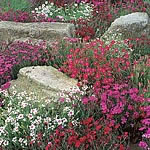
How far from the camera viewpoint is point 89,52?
6.85 meters

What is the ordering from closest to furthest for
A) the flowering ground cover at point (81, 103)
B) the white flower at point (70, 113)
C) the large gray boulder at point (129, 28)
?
the flowering ground cover at point (81, 103)
the white flower at point (70, 113)
the large gray boulder at point (129, 28)

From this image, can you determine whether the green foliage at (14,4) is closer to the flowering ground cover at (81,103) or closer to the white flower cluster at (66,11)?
the white flower cluster at (66,11)

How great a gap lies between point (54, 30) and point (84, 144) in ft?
12.2

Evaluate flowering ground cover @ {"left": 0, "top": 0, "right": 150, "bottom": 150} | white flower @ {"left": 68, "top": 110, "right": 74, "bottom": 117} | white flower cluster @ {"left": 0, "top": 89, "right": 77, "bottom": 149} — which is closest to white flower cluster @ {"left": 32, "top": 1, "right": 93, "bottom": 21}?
flowering ground cover @ {"left": 0, "top": 0, "right": 150, "bottom": 150}

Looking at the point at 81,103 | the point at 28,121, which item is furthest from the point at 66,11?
the point at 28,121

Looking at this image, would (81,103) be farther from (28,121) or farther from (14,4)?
(14,4)

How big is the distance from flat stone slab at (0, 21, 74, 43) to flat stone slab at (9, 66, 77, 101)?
152 cm

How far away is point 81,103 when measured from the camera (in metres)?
5.48

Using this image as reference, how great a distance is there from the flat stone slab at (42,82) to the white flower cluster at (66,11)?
3.51 m

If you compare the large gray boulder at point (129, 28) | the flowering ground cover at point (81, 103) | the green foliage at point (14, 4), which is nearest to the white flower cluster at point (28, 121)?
the flowering ground cover at point (81, 103)

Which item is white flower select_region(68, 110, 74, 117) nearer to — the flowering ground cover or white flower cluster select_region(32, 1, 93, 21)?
the flowering ground cover

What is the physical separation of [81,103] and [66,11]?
216 inches

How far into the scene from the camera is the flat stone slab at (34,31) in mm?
8109

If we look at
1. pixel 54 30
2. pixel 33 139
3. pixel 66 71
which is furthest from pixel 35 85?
pixel 54 30
